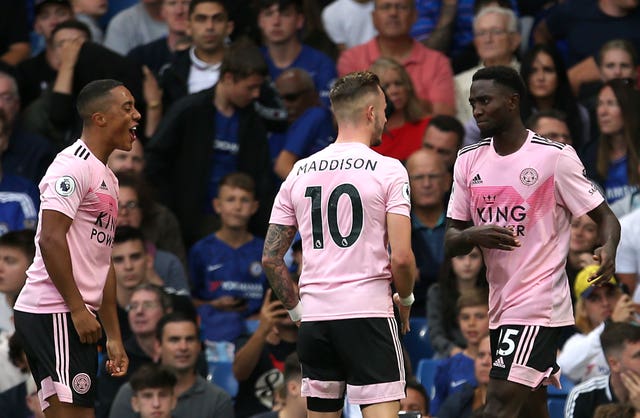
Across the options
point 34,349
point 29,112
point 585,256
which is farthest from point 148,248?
point 34,349

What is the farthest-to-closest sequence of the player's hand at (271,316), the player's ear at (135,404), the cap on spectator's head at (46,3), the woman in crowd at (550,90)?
the cap on spectator's head at (46,3) → the woman in crowd at (550,90) → the player's hand at (271,316) → the player's ear at (135,404)

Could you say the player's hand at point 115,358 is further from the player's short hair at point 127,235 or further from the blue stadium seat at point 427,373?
the blue stadium seat at point 427,373

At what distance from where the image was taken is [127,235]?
12.2 m

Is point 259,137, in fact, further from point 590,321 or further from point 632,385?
point 632,385

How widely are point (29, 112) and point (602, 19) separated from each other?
559 centimetres

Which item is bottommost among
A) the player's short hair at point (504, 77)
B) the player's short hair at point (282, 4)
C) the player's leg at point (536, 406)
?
the player's leg at point (536, 406)

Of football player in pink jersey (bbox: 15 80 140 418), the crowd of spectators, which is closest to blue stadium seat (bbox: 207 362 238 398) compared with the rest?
the crowd of spectators

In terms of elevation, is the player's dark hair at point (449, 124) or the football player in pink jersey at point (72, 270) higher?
the player's dark hair at point (449, 124)

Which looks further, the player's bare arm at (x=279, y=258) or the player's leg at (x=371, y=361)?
the player's bare arm at (x=279, y=258)

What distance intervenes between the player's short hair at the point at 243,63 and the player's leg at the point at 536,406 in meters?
5.59

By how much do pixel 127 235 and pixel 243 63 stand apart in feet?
6.78

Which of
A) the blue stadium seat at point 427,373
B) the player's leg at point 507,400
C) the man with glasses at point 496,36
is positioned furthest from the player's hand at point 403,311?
the man with glasses at point 496,36

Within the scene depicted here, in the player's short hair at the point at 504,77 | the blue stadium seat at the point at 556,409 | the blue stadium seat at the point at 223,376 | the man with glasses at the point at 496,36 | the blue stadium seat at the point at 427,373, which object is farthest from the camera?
the man with glasses at the point at 496,36

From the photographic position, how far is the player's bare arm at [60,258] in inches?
315
